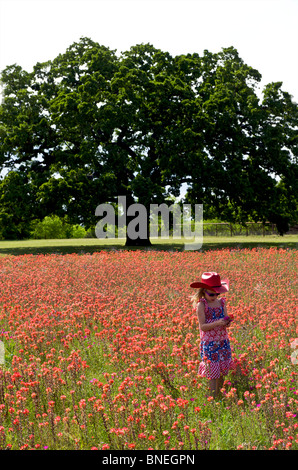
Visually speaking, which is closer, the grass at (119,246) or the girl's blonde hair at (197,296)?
the girl's blonde hair at (197,296)

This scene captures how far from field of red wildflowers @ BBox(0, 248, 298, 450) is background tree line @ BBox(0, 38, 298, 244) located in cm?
1673

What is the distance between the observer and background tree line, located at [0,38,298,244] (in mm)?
27359

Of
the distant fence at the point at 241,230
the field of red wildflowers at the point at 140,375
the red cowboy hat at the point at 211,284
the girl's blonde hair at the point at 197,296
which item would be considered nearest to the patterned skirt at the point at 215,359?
the field of red wildflowers at the point at 140,375

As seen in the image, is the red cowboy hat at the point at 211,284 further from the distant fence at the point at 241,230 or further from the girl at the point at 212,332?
the distant fence at the point at 241,230

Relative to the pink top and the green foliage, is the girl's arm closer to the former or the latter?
the pink top

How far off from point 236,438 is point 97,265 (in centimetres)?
1182

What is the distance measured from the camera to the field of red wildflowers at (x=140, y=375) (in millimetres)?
4078

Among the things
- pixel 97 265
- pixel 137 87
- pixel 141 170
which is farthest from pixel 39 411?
pixel 137 87

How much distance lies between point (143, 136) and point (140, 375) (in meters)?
27.1

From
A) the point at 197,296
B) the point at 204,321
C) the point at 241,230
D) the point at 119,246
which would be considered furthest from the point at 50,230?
the point at 204,321

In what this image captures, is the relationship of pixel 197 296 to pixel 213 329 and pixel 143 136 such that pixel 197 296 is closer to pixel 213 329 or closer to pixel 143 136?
pixel 213 329

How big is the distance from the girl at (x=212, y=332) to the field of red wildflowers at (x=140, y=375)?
0.17 meters

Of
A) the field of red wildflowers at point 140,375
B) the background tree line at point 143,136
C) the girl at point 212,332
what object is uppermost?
the background tree line at point 143,136

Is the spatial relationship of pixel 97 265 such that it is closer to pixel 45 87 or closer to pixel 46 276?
pixel 46 276
